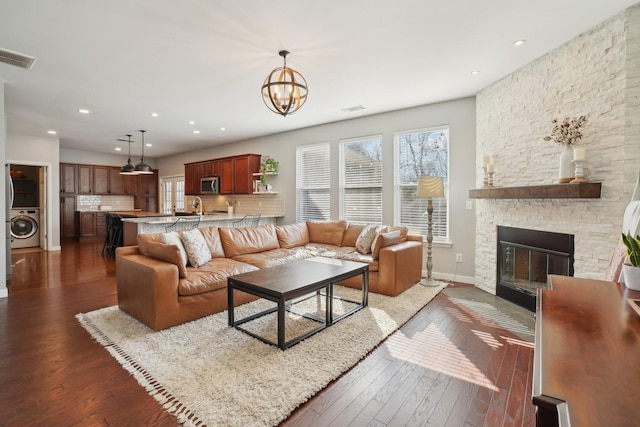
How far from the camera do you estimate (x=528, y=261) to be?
3715 mm

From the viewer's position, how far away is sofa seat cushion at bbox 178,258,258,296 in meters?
3.05

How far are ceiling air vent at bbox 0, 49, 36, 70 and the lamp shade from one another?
4.79m

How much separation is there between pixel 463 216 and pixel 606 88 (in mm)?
2244

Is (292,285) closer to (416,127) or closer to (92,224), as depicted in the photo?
(416,127)

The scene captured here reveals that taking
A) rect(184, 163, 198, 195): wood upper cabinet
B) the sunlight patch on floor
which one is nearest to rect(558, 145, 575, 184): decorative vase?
the sunlight patch on floor

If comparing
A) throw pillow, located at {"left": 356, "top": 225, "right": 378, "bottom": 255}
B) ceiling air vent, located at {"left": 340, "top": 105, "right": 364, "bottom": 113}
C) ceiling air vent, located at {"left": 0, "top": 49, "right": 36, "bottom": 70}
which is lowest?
throw pillow, located at {"left": 356, "top": 225, "right": 378, "bottom": 255}

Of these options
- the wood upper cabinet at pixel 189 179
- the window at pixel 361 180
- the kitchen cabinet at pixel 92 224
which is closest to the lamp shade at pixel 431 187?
the window at pixel 361 180

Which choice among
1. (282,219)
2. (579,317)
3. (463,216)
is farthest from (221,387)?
(282,219)

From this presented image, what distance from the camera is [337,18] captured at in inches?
104

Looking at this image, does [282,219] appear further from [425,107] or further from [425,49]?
[425,49]

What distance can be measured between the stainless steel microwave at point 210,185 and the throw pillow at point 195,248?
4212mm

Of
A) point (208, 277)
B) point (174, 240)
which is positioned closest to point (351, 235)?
point (208, 277)

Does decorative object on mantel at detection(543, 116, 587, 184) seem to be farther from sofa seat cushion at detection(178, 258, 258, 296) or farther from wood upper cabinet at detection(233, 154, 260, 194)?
wood upper cabinet at detection(233, 154, 260, 194)

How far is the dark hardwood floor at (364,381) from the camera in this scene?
70.8 inches
